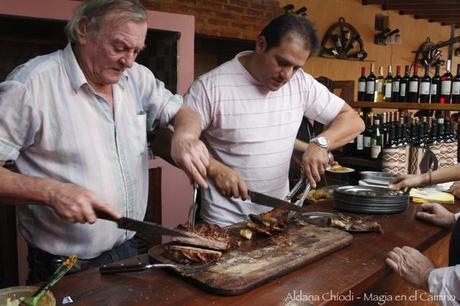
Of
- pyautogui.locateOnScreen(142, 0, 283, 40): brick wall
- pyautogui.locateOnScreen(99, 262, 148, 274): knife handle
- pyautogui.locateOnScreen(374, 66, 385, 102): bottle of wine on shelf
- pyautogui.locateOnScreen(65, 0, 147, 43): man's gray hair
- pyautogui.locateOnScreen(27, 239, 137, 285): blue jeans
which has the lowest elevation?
pyautogui.locateOnScreen(27, 239, 137, 285): blue jeans

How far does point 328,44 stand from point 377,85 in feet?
10.5

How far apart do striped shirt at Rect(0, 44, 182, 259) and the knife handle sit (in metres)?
0.23

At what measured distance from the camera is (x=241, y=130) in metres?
2.34

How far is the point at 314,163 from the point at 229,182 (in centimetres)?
57

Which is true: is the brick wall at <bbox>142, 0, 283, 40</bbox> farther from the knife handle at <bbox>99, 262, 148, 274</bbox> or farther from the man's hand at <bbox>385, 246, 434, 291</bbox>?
the man's hand at <bbox>385, 246, 434, 291</bbox>

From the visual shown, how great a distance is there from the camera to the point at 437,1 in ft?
24.5

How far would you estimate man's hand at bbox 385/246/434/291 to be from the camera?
5.45 feet

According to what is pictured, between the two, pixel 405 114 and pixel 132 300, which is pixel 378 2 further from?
pixel 132 300

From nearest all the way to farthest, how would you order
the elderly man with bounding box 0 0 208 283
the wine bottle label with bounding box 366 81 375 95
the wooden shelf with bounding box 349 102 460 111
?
the elderly man with bounding box 0 0 208 283, the wooden shelf with bounding box 349 102 460 111, the wine bottle label with bounding box 366 81 375 95

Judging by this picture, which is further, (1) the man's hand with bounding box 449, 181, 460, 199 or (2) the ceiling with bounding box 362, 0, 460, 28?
(2) the ceiling with bounding box 362, 0, 460, 28

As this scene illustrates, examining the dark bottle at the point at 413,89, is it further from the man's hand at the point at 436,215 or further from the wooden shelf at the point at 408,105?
the man's hand at the point at 436,215

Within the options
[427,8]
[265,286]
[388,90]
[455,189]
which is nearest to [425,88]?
[388,90]

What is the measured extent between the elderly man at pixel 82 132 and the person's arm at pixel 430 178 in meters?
1.35

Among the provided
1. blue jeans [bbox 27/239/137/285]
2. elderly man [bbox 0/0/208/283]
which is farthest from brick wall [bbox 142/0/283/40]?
blue jeans [bbox 27/239/137/285]
